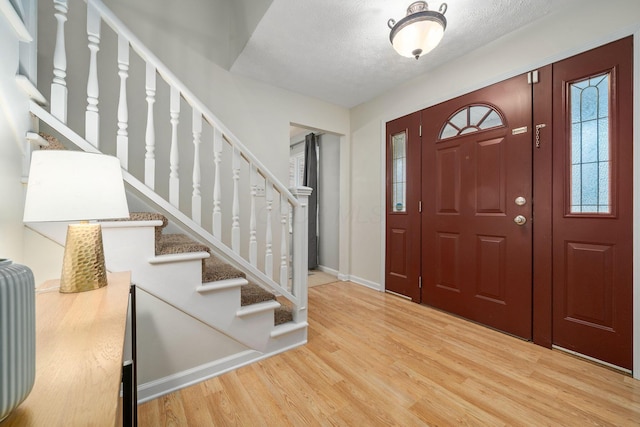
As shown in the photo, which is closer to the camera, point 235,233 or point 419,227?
point 235,233

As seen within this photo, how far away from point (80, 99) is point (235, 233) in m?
1.60

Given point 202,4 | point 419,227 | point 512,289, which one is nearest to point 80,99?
point 202,4

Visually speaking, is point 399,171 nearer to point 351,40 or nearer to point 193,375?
point 351,40

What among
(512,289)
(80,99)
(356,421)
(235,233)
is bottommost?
(356,421)

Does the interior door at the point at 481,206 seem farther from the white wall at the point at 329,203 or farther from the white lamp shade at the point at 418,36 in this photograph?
the white wall at the point at 329,203

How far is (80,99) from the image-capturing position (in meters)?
1.82

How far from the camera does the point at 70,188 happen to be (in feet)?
2.51

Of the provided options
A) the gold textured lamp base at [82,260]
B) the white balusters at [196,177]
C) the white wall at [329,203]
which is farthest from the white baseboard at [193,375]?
the white wall at [329,203]

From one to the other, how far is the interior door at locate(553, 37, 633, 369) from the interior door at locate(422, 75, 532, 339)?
179 millimetres

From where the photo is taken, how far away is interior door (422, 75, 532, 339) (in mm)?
1860

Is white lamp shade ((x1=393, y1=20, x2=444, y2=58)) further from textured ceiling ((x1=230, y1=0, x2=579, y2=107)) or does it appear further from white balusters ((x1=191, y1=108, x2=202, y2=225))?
white balusters ((x1=191, y1=108, x2=202, y2=225))

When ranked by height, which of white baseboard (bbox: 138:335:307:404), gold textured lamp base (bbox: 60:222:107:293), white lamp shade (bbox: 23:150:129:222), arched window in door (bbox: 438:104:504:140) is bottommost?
white baseboard (bbox: 138:335:307:404)

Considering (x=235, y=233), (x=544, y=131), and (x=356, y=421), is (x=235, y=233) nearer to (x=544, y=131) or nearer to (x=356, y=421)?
(x=356, y=421)

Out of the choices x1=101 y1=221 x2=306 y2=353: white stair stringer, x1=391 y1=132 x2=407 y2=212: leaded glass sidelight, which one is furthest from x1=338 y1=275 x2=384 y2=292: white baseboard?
x1=101 y1=221 x2=306 y2=353: white stair stringer
